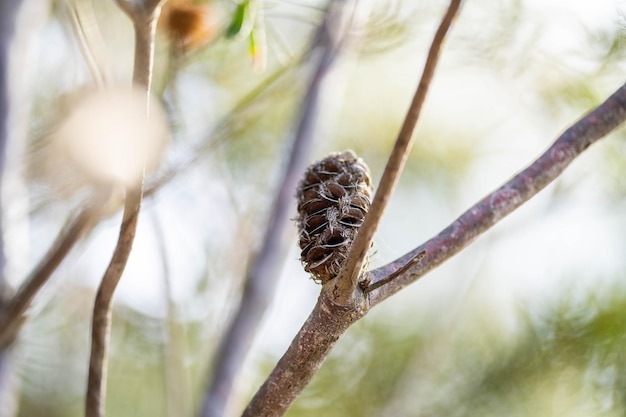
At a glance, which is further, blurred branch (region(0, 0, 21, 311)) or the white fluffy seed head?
blurred branch (region(0, 0, 21, 311))

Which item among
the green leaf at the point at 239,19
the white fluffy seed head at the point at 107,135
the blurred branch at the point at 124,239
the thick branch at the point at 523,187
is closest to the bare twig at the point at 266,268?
the white fluffy seed head at the point at 107,135

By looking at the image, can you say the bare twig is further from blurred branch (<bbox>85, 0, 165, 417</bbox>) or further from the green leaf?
blurred branch (<bbox>85, 0, 165, 417</bbox>)

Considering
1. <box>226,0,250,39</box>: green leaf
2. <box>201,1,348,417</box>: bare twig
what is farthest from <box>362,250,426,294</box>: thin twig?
<box>201,1,348,417</box>: bare twig

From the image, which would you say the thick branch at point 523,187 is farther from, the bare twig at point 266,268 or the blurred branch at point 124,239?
the bare twig at point 266,268

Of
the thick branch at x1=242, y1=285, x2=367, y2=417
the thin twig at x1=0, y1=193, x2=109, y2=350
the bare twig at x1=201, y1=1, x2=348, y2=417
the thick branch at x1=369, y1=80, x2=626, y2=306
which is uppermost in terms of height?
the bare twig at x1=201, y1=1, x2=348, y2=417

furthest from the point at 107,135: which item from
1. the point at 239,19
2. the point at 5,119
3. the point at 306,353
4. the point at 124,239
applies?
the point at 306,353

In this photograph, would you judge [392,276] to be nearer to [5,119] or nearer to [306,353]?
[306,353]

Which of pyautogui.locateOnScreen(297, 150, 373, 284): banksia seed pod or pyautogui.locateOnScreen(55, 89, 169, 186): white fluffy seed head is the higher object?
pyautogui.locateOnScreen(55, 89, 169, 186): white fluffy seed head
